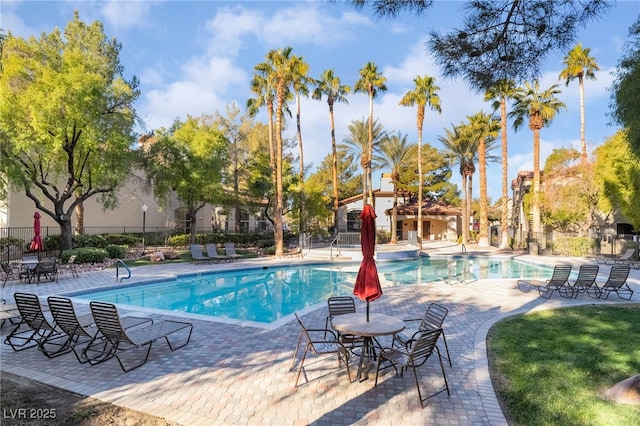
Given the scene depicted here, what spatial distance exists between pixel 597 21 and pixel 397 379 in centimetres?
583

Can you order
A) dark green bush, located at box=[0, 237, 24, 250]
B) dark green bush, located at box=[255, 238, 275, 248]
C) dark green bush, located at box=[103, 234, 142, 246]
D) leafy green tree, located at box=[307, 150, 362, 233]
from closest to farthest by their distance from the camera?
1. dark green bush, located at box=[0, 237, 24, 250]
2. dark green bush, located at box=[103, 234, 142, 246]
3. dark green bush, located at box=[255, 238, 275, 248]
4. leafy green tree, located at box=[307, 150, 362, 233]

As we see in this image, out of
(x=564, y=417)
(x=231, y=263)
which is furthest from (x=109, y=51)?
(x=564, y=417)

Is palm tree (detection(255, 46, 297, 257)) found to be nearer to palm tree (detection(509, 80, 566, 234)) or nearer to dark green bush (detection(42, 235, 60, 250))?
dark green bush (detection(42, 235, 60, 250))

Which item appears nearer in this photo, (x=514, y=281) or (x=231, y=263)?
(x=514, y=281)

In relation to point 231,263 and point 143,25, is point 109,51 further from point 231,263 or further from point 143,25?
point 231,263

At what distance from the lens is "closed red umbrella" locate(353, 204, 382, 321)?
17.7ft

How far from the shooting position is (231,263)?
19.4 meters

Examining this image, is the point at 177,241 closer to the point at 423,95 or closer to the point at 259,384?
the point at 423,95

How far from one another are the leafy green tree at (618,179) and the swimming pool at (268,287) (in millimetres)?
5720

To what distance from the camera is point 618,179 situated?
67.2ft

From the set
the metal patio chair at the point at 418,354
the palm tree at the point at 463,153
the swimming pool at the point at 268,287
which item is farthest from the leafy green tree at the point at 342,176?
the metal patio chair at the point at 418,354

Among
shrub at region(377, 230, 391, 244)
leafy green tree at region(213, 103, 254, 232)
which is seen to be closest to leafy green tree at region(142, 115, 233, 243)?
leafy green tree at region(213, 103, 254, 232)

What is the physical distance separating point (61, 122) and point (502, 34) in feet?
56.0

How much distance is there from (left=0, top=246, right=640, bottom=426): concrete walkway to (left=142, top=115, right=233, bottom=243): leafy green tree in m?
17.9
